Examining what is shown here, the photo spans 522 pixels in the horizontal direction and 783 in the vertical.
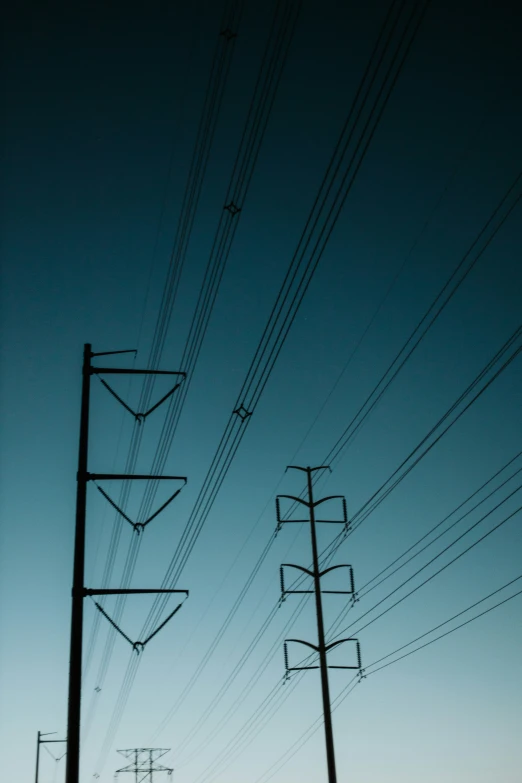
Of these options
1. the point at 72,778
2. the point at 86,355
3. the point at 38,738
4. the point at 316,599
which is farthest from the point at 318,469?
the point at 38,738

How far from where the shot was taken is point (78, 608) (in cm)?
1391

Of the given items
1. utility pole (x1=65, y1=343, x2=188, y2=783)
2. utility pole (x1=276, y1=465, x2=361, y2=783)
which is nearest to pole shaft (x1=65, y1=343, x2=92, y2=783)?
utility pole (x1=65, y1=343, x2=188, y2=783)

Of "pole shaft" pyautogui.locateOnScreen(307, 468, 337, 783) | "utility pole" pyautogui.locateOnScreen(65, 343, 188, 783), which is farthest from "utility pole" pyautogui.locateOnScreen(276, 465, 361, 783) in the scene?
"utility pole" pyautogui.locateOnScreen(65, 343, 188, 783)

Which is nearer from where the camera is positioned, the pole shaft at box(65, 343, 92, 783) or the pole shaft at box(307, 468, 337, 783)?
the pole shaft at box(65, 343, 92, 783)

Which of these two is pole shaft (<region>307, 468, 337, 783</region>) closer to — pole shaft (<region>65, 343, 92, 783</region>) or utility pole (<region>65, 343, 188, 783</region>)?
utility pole (<region>65, 343, 188, 783</region>)

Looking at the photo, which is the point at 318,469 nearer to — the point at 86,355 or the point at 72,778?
the point at 86,355

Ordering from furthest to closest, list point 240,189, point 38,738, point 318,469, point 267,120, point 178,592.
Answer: point 38,738, point 318,469, point 178,592, point 240,189, point 267,120

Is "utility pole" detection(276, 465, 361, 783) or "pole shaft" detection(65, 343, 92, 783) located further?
"utility pole" detection(276, 465, 361, 783)

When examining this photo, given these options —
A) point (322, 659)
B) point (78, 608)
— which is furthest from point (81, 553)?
point (322, 659)

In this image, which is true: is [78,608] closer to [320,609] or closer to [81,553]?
[81,553]

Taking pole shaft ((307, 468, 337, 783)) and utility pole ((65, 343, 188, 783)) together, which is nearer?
utility pole ((65, 343, 188, 783))

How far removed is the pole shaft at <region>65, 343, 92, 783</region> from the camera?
1258 centimetres

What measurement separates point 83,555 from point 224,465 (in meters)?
3.35

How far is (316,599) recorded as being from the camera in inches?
1200
